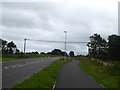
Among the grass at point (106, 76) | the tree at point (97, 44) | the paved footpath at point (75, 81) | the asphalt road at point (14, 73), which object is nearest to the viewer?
the paved footpath at point (75, 81)

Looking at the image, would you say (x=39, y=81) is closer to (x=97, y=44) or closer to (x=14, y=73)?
(x=14, y=73)

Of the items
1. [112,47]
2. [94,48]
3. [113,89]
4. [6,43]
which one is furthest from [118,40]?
[113,89]

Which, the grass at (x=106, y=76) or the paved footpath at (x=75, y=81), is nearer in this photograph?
the paved footpath at (x=75, y=81)

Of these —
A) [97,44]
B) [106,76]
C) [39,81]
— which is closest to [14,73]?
[39,81]

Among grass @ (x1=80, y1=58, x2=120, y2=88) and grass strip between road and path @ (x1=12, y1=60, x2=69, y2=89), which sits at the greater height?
grass strip between road and path @ (x1=12, y1=60, x2=69, y2=89)

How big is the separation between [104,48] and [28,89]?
5329 inches

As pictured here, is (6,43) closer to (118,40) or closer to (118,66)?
(118,40)

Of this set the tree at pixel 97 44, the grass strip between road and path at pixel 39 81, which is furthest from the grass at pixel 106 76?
the tree at pixel 97 44

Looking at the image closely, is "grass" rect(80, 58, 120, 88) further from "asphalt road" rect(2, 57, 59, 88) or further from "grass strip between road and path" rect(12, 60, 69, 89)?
"asphalt road" rect(2, 57, 59, 88)

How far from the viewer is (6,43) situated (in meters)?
157

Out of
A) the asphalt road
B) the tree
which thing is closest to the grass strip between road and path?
the asphalt road

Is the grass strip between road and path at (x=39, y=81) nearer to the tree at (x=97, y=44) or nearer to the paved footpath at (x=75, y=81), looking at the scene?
the paved footpath at (x=75, y=81)

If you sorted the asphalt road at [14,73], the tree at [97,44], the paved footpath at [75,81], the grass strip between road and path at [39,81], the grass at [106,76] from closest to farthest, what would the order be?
1. the grass strip between road and path at [39,81]
2. the paved footpath at [75,81]
3. the asphalt road at [14,73]
4. the grass at [106,76]
5. the tree at [97,44]

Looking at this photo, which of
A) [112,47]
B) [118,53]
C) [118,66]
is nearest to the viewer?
[118,66]
